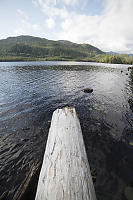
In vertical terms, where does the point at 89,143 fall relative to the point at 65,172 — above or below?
below

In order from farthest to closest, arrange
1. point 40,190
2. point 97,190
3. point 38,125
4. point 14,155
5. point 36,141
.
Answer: point 38,125 → point 36,141 → point 14,155 → point 97,190 → point 40,190

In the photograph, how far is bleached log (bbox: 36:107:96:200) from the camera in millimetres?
2621

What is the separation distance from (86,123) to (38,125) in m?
4.75

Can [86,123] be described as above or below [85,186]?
below

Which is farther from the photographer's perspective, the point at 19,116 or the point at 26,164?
the point at 19,116

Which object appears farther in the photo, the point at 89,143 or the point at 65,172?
the point at 89,143

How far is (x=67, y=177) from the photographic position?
9.56ft

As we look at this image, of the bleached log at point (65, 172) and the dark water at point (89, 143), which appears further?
the dark water at point (89, 143)

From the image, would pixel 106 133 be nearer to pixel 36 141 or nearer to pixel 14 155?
pixel 36 141

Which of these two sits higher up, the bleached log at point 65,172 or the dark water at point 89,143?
the bleached log at point 65,172

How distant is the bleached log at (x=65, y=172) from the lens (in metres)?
2.62

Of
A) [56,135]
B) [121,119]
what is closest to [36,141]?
[56,135]

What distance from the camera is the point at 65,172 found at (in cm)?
306

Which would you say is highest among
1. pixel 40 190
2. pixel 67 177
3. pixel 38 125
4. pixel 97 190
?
pixel 67 177
